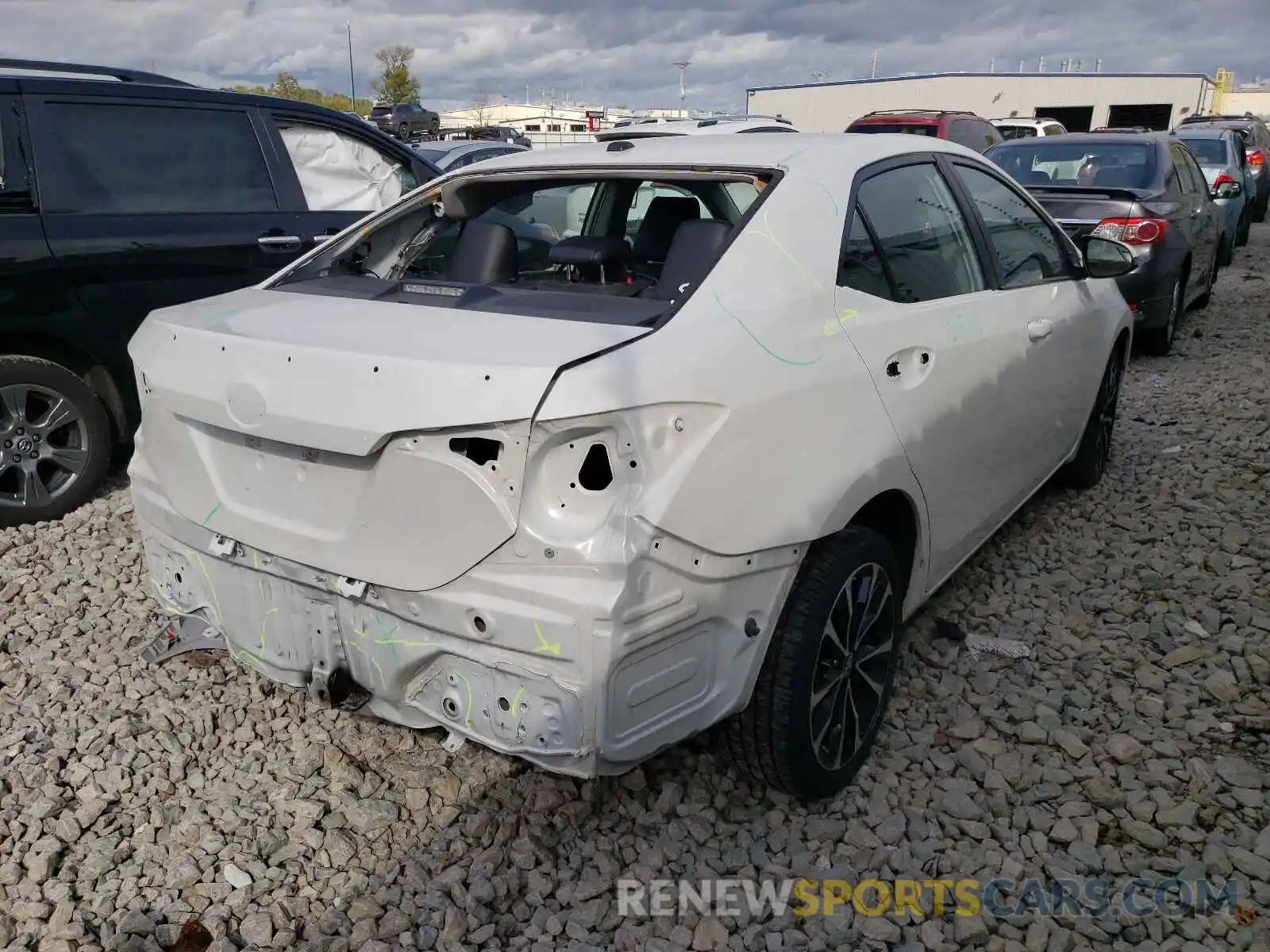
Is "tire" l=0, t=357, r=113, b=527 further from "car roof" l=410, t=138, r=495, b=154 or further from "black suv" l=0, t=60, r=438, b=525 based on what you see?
"car roof" l=410, t=138, r=495, b=154

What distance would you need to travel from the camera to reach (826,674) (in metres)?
2.51

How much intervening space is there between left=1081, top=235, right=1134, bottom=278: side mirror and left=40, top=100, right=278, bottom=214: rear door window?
13.0 feet

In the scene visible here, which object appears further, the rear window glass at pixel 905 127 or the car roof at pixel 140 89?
the rear window glass at pixel 905 127

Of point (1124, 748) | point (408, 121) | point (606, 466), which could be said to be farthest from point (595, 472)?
point (408, 121)

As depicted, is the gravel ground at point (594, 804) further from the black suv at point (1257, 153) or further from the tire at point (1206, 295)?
the black suv at point (1257, 153)

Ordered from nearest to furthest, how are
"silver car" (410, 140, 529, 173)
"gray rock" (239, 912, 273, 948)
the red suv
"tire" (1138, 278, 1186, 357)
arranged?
"gray rock" (239, 912, 273, 948) → "tire" (1138, 278, 1186, 357) → "silver car" (410, 140, 529, 173) → the red suv

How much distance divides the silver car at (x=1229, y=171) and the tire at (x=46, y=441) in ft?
35.9

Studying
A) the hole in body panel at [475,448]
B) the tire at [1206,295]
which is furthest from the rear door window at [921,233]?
the tire at [1206,295]

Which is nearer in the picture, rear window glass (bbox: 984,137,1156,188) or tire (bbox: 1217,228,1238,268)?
rear window glass (bbox: 984,137,1156,188)

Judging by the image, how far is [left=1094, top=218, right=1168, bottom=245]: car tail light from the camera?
6777 millimetres

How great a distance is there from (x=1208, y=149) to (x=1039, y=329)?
1182cm

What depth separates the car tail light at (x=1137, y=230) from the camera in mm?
6777

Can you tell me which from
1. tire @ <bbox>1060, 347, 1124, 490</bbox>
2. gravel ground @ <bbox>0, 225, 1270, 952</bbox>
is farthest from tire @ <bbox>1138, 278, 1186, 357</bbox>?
gravel ground @ <bbox>0, 225, 1270, 952</bbox>

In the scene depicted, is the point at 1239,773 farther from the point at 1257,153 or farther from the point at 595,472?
the point at 1257,153
